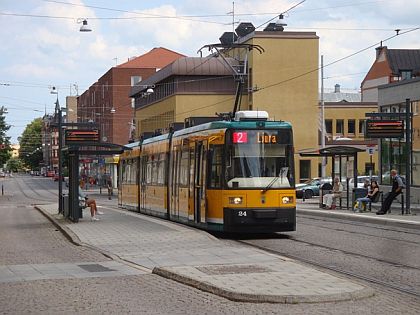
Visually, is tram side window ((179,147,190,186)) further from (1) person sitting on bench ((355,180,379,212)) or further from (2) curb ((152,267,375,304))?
(2) curb ((152,267,375,304))

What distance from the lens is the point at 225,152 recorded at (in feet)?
64.4

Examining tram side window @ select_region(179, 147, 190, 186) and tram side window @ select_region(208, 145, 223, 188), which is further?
tram side window @ select_region(179, 147, 190, 186)

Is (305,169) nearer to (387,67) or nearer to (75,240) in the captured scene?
(387,67)

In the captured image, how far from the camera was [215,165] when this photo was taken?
20.0m

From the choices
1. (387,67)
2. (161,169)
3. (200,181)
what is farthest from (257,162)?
(387,67)

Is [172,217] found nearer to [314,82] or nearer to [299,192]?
[299,192]

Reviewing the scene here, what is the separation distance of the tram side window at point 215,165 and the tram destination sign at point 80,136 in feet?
27.1

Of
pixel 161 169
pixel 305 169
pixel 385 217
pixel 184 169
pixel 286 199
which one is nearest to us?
pixel 286 199

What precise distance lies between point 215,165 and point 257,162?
1.12 metres

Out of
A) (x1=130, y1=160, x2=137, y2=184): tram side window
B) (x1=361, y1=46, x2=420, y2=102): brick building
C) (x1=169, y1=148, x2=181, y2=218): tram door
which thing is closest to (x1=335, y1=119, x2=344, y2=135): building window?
(x1=361, y1=46, x2=420, y2=102): brick building

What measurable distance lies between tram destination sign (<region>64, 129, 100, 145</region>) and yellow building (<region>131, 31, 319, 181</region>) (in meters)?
40.1

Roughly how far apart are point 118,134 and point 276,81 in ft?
129

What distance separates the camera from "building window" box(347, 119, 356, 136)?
81.2 metres

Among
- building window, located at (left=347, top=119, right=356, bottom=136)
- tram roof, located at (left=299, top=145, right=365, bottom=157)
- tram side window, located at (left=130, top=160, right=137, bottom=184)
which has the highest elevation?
building window, located at (left=347, top=119, right=356, bottom=136)
